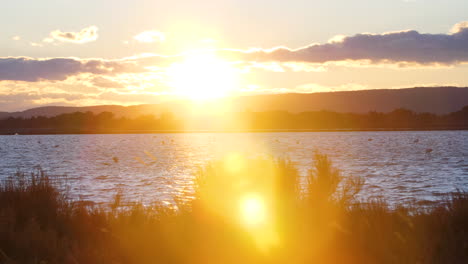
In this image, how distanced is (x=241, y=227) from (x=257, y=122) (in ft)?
476

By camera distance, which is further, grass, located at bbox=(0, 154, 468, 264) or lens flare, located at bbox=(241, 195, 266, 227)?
lens flare, located at bbox=(241, 195, 266, 227)

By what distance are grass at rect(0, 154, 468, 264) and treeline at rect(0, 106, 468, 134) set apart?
398 feet

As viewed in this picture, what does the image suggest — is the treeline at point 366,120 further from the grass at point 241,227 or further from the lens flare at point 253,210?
the lens flare at point 253,210

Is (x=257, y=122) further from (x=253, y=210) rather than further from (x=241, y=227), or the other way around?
(x=241, y=227)

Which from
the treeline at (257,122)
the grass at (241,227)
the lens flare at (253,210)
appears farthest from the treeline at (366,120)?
the lens flare at (253,210)

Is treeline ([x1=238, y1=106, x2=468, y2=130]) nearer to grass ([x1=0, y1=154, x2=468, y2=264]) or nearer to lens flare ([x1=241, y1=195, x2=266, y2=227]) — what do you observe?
grass ([x1=0, y1=154, x2=468, y2=264])

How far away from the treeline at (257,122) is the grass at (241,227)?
398 feet

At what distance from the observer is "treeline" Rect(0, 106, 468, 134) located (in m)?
128

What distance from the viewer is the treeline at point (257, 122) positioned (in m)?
128

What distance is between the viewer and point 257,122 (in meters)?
155

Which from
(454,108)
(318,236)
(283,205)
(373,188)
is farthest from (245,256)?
(454,108)

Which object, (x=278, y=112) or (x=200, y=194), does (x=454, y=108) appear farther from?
(x=200, y=194)

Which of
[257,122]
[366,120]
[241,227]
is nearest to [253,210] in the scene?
[241,227]

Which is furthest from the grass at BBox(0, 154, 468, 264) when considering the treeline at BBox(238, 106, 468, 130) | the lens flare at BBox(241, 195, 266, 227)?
the treeline at BBox(238, 106, 468, 130)
